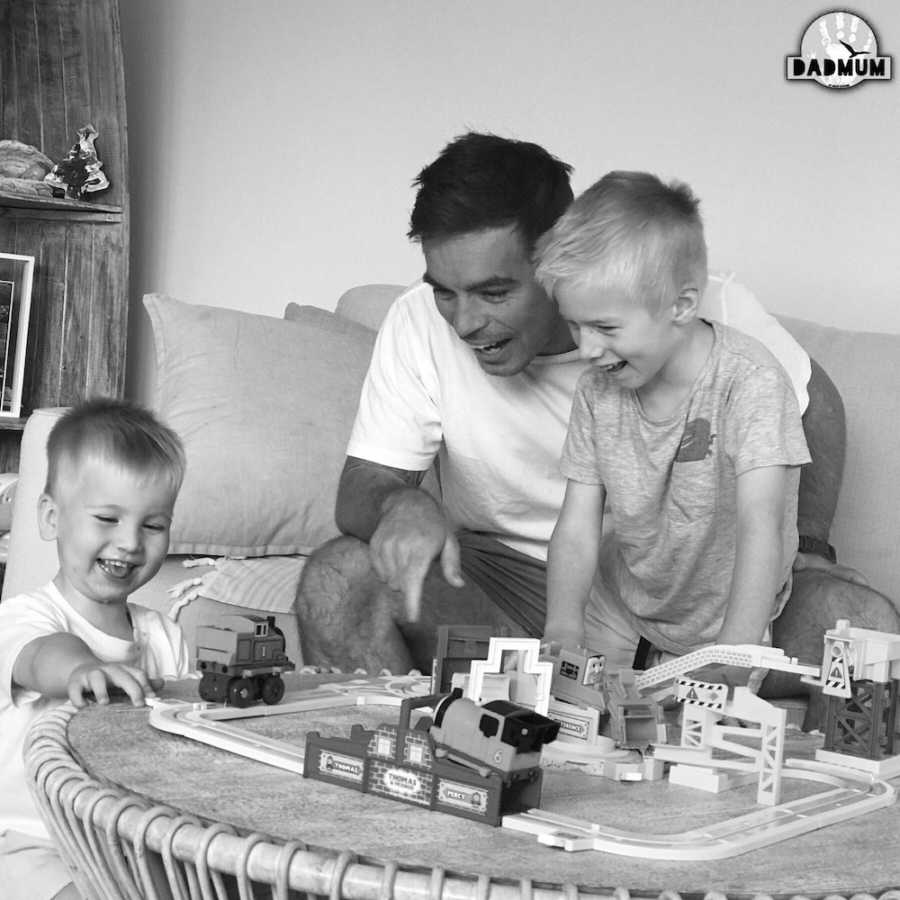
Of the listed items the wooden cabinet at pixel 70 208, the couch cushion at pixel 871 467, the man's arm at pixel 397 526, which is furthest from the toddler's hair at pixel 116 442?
the wooden cabinet at pixel 70 208

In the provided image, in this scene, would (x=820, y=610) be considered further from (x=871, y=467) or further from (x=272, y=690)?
(x=272, y=690)

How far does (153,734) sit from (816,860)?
511 millimetres


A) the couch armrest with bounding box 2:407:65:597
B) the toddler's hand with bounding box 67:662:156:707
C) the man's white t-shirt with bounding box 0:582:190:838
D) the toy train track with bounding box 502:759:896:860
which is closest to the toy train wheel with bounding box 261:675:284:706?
the toddler's hand with bounding box 67:662:156:707

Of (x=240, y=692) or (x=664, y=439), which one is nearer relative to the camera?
(x=240, y=692)

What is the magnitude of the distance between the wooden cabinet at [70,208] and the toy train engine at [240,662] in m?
2.03

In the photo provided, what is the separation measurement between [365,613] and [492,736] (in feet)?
3.23

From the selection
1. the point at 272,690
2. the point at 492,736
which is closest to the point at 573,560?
the point at 272,690

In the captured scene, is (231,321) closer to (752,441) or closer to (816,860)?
(752,441)

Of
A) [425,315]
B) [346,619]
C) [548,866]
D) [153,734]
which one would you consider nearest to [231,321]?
[425,315]

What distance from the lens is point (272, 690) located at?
3.88 feet

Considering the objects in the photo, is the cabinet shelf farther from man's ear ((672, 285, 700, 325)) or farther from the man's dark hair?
man's ear ((672, 285, 700, 325))

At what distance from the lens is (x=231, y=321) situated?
2.29 meters

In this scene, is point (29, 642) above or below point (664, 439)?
below

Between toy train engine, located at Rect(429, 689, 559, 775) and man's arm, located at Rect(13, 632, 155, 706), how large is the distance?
39 cm
